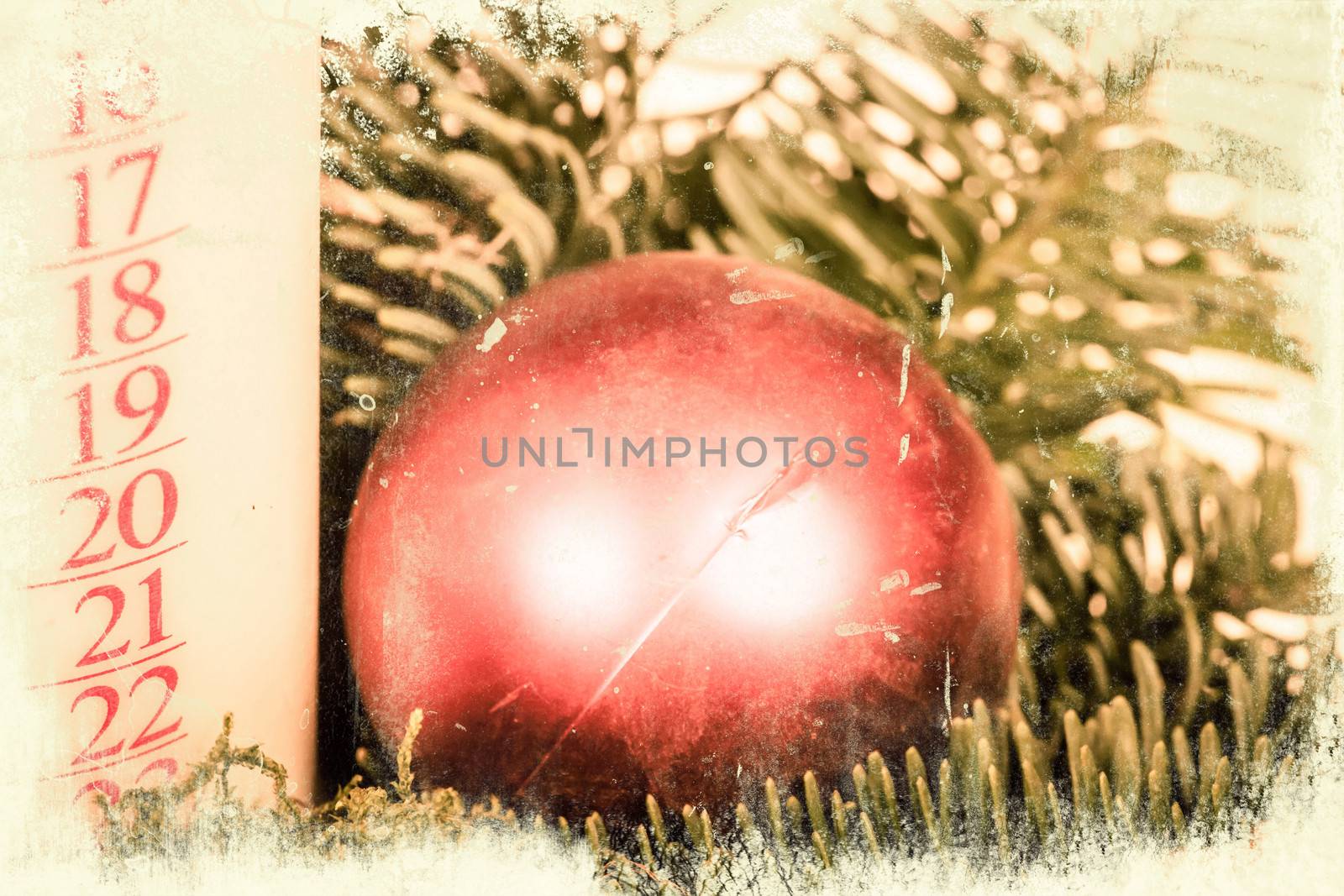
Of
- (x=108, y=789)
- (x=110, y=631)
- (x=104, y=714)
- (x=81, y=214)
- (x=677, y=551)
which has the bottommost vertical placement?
(x=108, y=789)

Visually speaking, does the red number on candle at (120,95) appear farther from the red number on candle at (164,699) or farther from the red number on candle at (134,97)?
the red number on candle at (164,699)

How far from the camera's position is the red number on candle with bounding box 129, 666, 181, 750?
1431 millimetres

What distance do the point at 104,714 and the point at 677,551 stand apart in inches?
36.7

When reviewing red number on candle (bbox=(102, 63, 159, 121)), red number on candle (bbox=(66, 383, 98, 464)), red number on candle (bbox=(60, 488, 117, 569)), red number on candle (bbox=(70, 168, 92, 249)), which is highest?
red number on candle (bbox=(102, 63, 159, 121))

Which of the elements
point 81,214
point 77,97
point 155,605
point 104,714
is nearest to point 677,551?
point 155,605

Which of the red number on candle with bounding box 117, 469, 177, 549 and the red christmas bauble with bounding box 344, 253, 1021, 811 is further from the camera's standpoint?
the red number on candle with bounding box 117, 469, 177, 549

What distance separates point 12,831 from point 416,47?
138 cm

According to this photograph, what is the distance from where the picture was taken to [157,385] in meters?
1.45

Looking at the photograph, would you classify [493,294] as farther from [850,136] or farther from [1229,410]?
[1229,410]

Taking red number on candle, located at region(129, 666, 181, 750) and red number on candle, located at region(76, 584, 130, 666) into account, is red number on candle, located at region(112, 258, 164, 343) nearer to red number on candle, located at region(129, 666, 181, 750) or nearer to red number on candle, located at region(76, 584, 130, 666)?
red number on candle, located at region(76, 584, 130, 666)

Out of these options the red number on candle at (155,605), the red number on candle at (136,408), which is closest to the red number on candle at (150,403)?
the red number on candle at (136,408)

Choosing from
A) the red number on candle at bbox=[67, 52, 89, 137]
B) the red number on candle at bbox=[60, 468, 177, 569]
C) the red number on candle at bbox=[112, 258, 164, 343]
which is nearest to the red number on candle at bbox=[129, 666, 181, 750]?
the red number on candle at bbox=[60, 468, 177, 569]

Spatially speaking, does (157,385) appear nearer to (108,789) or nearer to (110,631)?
(110,631)

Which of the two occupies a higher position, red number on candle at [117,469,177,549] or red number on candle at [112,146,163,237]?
red number on candle at [112,146,163,237]
